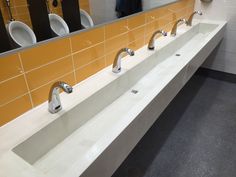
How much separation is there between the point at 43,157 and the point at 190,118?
5.41ft

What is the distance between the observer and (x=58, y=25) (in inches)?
43.3

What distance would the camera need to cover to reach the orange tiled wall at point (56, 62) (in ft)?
2.92

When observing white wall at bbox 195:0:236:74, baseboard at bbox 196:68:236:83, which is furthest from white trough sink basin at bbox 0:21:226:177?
baseboard at bbox 196:68:236:83

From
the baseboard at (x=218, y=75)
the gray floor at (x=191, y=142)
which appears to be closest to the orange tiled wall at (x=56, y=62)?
the gray floor at (x=191, y=142)

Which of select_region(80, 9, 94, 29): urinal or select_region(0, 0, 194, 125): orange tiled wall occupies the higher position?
select_region(80, 9, 94, 29): urinal

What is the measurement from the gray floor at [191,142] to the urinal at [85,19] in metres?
1.10

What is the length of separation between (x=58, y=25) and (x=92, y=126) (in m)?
0.57

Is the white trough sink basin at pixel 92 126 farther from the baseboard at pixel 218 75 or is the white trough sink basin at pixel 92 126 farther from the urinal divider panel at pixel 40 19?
the baseboard at pixel 218 75

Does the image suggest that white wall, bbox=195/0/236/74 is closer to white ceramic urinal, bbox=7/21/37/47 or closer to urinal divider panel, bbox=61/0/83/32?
urinal divider panel, bbox=61/0/83/32

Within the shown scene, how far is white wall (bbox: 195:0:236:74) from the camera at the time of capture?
96.5 inches

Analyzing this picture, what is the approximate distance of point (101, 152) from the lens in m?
0.79

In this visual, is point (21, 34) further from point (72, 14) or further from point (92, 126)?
point (92, 126)

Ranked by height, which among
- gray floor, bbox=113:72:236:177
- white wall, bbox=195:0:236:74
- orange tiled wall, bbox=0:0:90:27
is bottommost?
gray floor, bbox=113:72:236:177

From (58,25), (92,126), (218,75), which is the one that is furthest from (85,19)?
(218,75)
